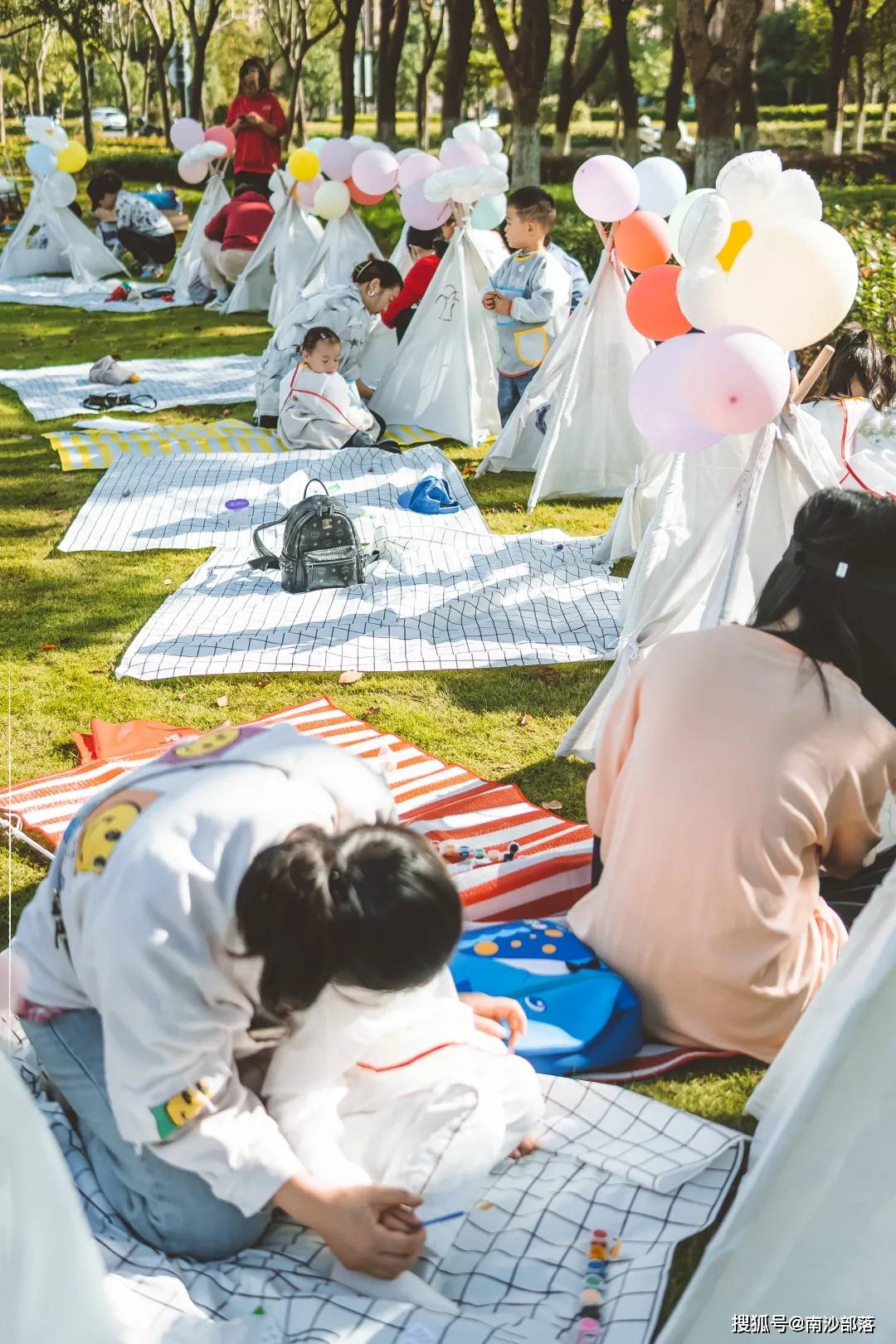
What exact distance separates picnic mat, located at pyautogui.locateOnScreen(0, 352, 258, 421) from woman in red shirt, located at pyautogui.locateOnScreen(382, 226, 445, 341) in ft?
4.03

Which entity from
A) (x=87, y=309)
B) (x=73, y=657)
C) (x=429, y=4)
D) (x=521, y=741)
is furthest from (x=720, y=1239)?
(x=429, y=4)

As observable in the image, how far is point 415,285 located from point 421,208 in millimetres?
642

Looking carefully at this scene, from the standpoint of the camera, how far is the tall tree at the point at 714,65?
9.71 m

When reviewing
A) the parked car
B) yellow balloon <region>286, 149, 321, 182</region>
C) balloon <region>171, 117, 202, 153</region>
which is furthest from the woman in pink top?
the parked car

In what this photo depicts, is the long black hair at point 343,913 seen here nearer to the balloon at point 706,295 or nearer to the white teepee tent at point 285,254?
the balloon at point 706,295

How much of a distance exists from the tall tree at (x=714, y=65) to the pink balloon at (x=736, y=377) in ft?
23.1

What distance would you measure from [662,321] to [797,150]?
78.6 ft

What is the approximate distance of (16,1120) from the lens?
165 centimetres

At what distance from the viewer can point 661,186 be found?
6.01 metres

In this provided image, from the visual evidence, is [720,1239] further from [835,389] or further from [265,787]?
[835,389]

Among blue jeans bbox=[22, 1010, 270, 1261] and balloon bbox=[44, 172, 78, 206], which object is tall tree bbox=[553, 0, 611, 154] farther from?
blue jeans bbox=[22, 1010, 270, 1261]

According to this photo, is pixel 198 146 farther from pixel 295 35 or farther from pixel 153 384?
pixel 295 35

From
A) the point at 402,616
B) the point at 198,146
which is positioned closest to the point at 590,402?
the point at 402,616

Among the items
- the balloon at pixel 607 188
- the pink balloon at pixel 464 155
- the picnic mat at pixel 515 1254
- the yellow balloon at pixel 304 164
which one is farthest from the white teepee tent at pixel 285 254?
the picnic mat at pixel 515 1254
